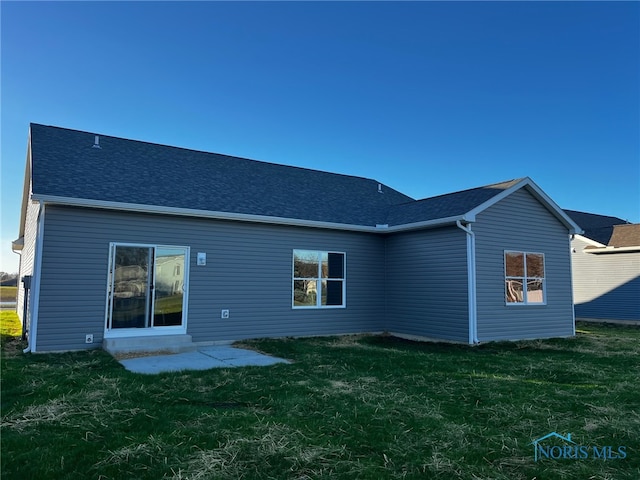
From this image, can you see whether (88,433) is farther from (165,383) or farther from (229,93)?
(229,93)

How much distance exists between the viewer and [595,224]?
21688mm

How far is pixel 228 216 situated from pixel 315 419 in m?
6.08

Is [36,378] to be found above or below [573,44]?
below

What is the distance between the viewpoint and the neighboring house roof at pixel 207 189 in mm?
8641

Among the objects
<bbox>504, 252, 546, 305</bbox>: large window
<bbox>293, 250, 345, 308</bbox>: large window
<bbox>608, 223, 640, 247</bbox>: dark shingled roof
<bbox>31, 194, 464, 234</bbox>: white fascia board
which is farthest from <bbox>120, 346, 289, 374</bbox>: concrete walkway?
<bbox>608, 223, 640, 247</bbox>: dark shingled roof

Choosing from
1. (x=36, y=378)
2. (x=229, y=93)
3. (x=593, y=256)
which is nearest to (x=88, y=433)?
(x=36, y=378)

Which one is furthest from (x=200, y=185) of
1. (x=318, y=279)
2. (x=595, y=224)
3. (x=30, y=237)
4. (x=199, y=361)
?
(x=595, y=224)

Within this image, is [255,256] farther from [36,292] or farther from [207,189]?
[36,292]

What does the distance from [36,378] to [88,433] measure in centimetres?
264

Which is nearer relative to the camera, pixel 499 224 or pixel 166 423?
pixel 166 423

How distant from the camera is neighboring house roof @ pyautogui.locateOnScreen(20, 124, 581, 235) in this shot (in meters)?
8.64

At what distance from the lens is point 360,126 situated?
711 inches

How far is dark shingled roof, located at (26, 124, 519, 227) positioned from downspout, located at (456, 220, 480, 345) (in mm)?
512

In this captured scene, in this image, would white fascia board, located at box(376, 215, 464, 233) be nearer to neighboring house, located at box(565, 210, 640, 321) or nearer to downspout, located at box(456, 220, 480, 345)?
downspout, located at box(456, 220, 480, 345)
